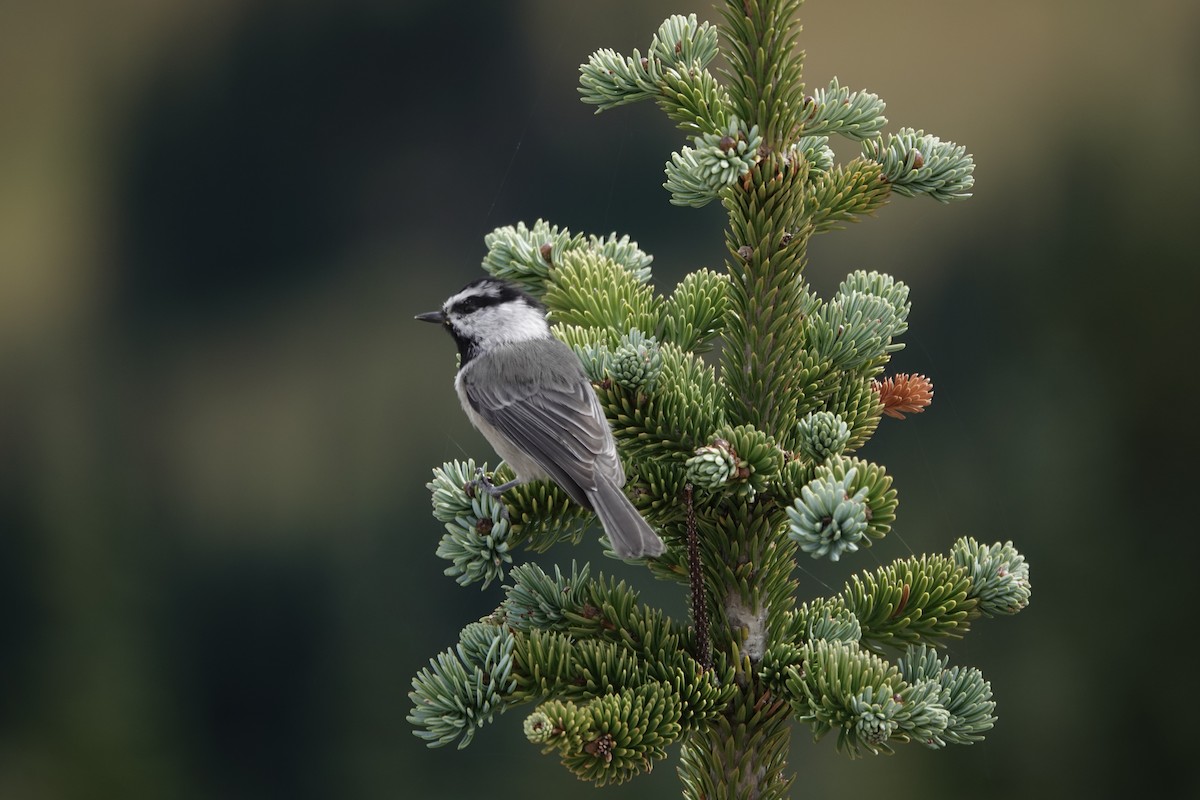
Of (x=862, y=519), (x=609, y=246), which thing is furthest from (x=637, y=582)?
(x=862, y=519)

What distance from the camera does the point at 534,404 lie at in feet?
3.27

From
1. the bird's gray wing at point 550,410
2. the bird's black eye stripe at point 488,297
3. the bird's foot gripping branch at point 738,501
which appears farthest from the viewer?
the bird's black eye stripe at point 488,297

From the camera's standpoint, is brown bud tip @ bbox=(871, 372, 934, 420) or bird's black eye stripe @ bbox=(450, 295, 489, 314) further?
bird's black eye stripe @ bbox=(450, 295, 489, 314)

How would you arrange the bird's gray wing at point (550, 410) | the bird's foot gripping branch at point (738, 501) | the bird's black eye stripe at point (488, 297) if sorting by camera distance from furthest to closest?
1. the bird's black eye stripe at point (488, 297)
2. the bird's gray wing at point (550, 410)
3. the bird's foot gripping branch at point (738, 501)

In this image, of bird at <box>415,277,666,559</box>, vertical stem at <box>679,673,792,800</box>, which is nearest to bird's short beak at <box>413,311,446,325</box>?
bird at <box>415,277,666,559</box>

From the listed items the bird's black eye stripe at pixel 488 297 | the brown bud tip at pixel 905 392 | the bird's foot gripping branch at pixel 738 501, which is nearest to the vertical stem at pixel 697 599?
the bird's foot gripping branch at pixel 738 501

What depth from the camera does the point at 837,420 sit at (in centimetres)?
74

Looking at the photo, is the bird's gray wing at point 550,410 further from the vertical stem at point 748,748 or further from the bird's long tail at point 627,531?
the vertical stem at point 748,748

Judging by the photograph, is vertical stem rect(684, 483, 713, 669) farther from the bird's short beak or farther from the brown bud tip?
the bird's short beak

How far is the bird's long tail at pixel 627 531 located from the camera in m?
0.76

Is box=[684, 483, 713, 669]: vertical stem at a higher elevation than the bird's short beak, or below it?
below

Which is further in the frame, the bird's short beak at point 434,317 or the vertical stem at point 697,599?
the bird's short beak at point 434,317

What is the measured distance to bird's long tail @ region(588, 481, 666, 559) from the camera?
755mm

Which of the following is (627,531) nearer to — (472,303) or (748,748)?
(748,748)
